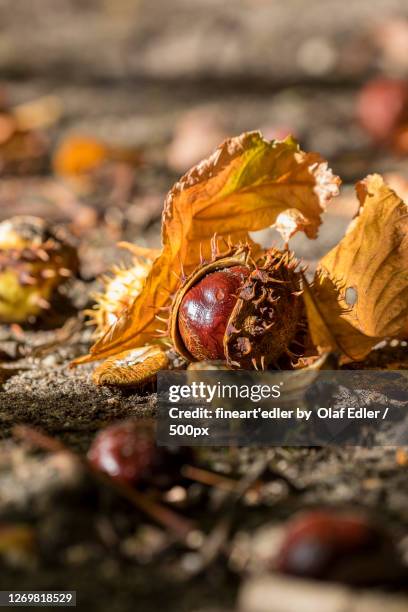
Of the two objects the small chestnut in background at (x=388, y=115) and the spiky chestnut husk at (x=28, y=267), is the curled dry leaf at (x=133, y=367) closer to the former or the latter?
the spiky chestnut husk at (x=28, y=267)

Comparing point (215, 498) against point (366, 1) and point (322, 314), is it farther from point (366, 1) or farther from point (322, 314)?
point (366, 1)

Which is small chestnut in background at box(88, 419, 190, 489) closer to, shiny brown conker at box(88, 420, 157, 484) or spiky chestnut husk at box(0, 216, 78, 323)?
shiny brown conker at box(88, 420, 157, 484)

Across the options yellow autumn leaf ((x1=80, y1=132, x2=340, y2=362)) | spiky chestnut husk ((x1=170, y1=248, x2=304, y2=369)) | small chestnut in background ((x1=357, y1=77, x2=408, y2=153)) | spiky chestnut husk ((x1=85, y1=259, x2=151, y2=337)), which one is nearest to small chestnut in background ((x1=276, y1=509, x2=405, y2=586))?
spiky chestnut husk ((x1=170, y1=248, x2=304, y2=369))

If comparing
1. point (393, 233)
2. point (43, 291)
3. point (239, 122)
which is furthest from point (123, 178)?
point (393, 233)

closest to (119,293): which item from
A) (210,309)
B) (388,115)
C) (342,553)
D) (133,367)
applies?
(133,367)
